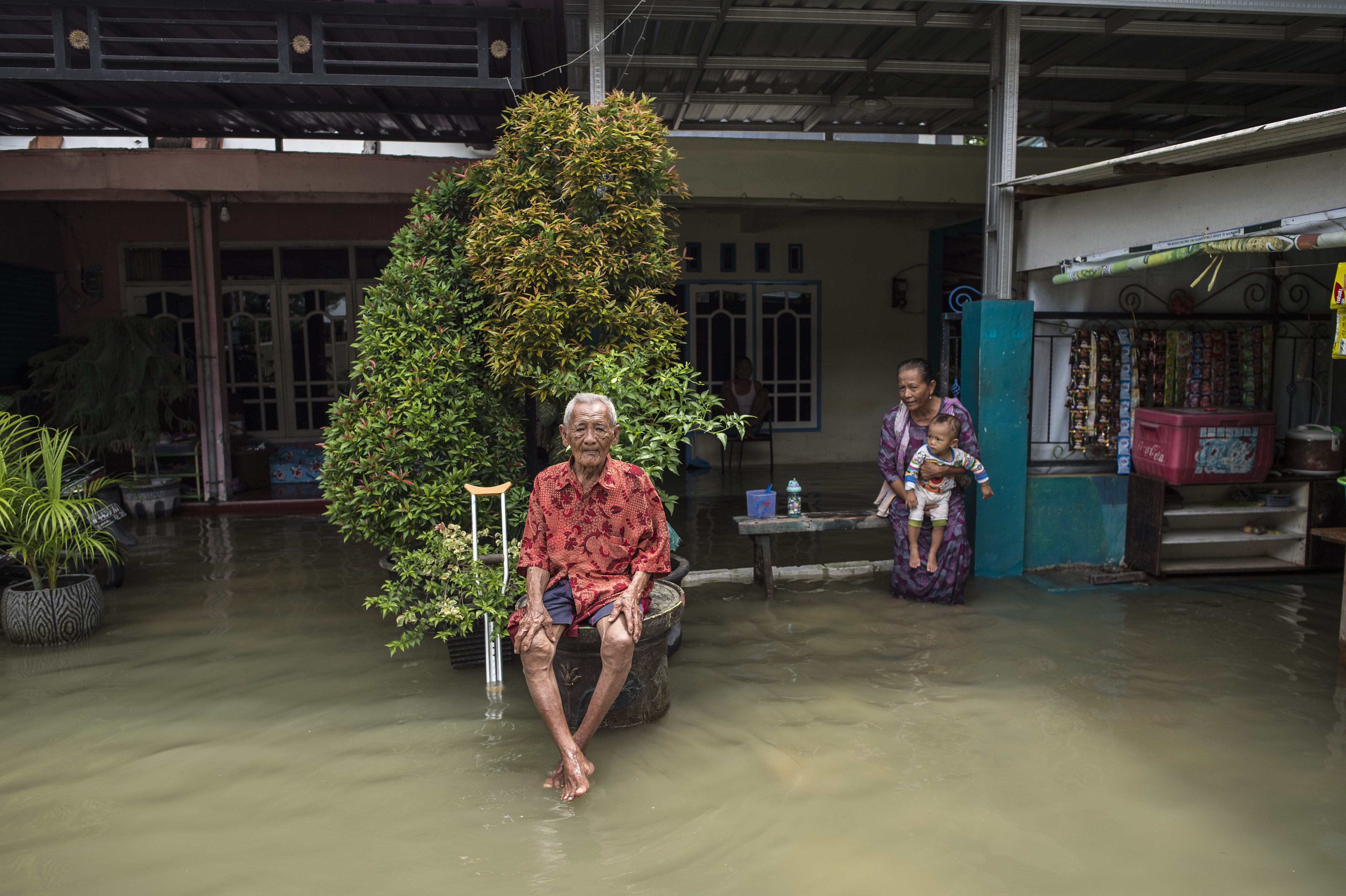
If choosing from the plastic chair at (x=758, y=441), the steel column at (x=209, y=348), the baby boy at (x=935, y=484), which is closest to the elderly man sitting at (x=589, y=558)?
the baby boy at (x=935, y=484)

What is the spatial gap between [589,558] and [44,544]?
349 cm

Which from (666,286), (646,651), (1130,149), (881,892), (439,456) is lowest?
(881,892)

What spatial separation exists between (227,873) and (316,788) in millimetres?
583

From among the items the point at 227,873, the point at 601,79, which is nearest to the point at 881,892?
the point at 227,873

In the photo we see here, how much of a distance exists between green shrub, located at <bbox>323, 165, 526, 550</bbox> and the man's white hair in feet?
3.86

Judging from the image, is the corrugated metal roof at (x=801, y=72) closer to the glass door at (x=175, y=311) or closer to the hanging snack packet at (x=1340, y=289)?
the glass door at (x=175, y=311)

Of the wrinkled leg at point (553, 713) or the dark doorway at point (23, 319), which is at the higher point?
the dark doorway at point (23, 319)

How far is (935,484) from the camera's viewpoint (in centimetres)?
596

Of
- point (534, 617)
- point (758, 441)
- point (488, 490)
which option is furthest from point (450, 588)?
point (758, 441)

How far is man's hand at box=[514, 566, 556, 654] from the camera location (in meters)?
3.75

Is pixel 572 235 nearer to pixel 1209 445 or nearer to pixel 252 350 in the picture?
pixel 1209 445

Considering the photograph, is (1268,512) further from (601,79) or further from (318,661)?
(318,661)

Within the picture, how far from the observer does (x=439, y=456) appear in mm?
4957

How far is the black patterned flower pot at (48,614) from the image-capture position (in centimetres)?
521
